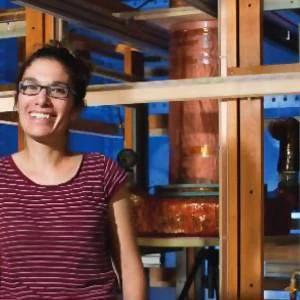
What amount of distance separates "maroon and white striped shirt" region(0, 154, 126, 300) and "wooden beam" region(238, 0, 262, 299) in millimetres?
262

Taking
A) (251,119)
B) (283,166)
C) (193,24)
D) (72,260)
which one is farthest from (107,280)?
(283,166)

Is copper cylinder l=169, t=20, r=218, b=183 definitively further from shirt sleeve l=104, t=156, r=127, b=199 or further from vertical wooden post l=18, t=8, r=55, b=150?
shirt sleeve l=104, t=156, r=127, b=199

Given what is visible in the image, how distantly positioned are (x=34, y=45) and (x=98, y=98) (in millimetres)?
162

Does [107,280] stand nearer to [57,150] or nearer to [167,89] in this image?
[57,150]

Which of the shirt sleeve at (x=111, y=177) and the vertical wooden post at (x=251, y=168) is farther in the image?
the vertical wooden post at (x=251, y=168)

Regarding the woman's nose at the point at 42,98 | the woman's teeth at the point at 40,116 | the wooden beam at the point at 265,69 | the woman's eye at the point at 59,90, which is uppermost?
the wooden beam at the point at 265,69

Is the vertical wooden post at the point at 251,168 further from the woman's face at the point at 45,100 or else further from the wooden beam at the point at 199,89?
the woman's face at the point at 45,100

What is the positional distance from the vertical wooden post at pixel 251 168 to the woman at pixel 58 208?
8.5 inches

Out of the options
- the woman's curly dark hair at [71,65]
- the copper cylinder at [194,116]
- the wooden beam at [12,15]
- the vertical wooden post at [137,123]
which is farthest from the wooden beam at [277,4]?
the vertical wooden post at [137,123]

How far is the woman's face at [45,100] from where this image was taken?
0.92 meters

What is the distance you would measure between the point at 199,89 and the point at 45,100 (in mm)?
298

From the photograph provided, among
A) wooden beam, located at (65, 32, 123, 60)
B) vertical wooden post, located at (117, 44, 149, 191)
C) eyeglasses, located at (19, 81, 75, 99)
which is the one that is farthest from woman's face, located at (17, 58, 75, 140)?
vertical wooden post, located at (117, 44, 149, 191)

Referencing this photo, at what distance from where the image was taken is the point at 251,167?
44.3 inches

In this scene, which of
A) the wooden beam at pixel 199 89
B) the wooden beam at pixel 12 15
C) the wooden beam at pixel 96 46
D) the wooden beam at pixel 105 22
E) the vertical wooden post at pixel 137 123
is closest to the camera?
the wooden beam at pixel 199 89
